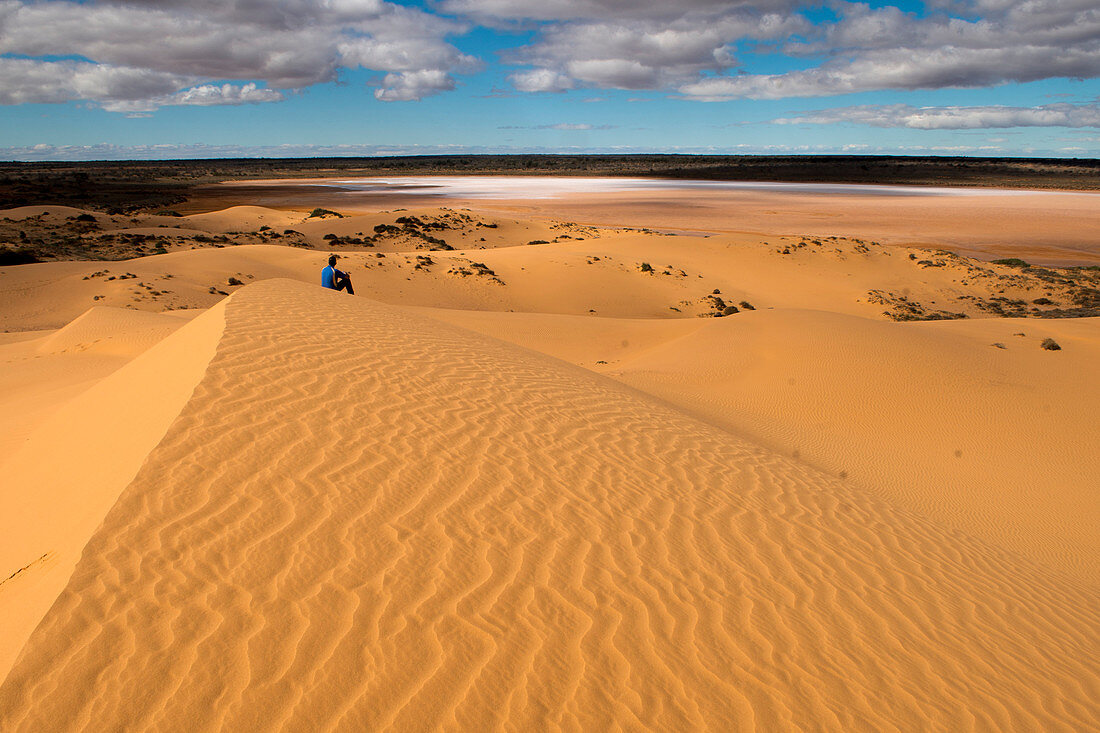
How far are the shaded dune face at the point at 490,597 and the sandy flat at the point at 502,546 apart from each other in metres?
0.02

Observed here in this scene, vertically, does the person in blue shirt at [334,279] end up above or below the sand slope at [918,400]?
above

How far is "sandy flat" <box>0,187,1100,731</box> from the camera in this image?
270 cm

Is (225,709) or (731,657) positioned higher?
(225,709)

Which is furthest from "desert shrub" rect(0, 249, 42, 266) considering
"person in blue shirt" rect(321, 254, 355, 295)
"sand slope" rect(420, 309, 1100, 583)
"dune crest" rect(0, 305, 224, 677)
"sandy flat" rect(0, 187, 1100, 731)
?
"dune crest" rect(0, 305, 224, 677)

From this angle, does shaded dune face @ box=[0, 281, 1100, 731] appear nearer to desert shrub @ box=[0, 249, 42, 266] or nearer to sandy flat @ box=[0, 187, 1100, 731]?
sandy flat @ box=[0, 187, 1100, 731]

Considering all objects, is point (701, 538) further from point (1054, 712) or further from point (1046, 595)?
point (1046, 595)

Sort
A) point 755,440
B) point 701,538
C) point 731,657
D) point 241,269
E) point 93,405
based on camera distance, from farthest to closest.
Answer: point 241,269, point 755,440, point 93,405, point 701,538, point 731,657

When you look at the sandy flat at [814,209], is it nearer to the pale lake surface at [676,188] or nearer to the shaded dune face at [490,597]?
the pale lake surface at [676,188]

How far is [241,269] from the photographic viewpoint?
22.1 meters

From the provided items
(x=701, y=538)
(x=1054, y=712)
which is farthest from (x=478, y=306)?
(x=1054, y=712)

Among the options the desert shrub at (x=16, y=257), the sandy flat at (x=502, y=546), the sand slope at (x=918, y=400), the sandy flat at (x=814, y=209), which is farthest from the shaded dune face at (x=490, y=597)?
the sandy flat at (x=814, y=209)

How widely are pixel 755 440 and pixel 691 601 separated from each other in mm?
5911

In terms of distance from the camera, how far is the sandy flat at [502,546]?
8.86 ft

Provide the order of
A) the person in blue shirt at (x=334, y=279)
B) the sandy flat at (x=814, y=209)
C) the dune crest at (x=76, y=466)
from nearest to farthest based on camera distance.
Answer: the dune crest at (x=76, y=466), the person in blue shirt at (x=334, y=279), the sandy flat at (x=814, y=209)
